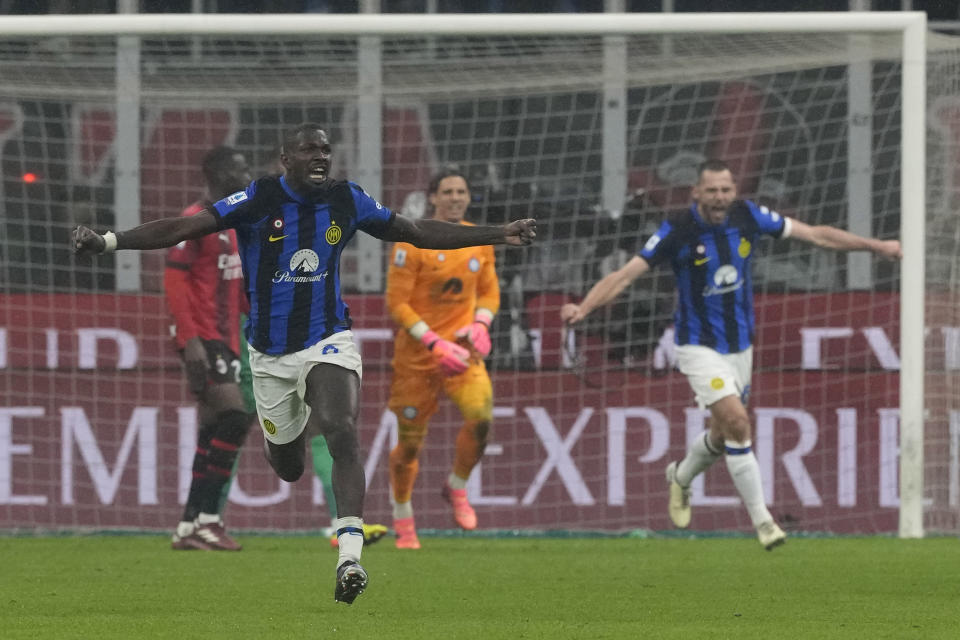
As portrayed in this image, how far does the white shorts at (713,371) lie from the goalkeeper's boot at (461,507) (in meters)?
1.41

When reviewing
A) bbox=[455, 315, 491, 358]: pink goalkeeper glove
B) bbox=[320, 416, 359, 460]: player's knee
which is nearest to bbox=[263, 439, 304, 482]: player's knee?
bbox=[320, 416, 359, 460]: player's knee

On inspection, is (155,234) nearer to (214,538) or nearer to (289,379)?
(289,379)

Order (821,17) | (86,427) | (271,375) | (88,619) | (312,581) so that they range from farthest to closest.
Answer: (86,427) < (821,17) < (312,581) < (271,375) < (88,619)

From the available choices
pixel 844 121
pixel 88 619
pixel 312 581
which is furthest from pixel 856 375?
pixel 88 619

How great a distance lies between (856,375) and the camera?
1080 centimetres

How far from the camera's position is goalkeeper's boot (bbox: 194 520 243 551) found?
31.3ft

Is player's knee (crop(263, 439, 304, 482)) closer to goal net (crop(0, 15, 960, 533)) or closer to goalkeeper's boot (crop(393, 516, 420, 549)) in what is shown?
goalkeeper's boot (crop(393, 516, 420, 549))

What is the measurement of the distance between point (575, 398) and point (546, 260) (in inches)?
34.1

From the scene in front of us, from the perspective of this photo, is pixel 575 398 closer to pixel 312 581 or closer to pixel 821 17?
pixel 821 17

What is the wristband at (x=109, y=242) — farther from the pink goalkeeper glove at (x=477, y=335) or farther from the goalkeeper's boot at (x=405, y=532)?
the goalkeeper's boot at (x=405, y=532)

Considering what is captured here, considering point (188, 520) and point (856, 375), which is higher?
point (856, 375)

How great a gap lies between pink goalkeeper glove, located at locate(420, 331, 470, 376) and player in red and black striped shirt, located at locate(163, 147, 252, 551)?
1.04m

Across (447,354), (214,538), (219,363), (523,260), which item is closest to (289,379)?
(447,354)

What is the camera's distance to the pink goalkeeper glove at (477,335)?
9.55 meters
